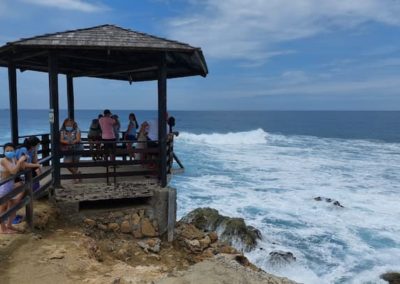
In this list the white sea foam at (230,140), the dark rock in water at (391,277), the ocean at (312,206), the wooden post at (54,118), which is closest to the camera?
the wooden post at (54,118)

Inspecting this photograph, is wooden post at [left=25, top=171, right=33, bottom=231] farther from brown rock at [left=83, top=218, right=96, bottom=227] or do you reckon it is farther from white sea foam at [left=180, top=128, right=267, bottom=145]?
white sea foam at [left=180, top=128, right=267, bottom=145]

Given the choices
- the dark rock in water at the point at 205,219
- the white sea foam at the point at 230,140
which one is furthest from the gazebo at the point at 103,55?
the white sea foam at the point at 230,140

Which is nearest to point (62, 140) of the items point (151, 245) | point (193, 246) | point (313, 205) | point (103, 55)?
point (103, 55)

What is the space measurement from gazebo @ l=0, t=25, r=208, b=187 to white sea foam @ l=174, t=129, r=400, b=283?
23.8 ft

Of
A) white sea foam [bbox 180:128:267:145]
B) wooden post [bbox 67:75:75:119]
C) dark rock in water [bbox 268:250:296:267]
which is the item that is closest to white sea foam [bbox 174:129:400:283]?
dark rock in water [bbox 268:250:296:267]

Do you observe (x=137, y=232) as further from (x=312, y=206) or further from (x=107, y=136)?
(x=312, y=206)

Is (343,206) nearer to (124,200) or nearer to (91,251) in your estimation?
(124,200)

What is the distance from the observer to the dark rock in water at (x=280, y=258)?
13.0m

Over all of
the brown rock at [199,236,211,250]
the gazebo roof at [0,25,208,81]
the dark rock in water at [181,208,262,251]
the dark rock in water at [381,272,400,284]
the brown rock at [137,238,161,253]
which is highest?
the gazebo roof at [0,25,208,81]

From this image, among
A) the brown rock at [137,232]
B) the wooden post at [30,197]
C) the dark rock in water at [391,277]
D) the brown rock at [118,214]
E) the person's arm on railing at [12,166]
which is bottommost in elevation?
the dark rock in water at [391,277]

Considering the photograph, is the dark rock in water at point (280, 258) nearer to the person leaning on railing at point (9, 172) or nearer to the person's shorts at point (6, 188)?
the person leaning on railing at point (9, 172)

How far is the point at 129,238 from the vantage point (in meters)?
8.62

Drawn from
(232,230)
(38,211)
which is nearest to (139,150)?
(38,211)

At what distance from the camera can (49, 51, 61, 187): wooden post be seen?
8.30 meters
